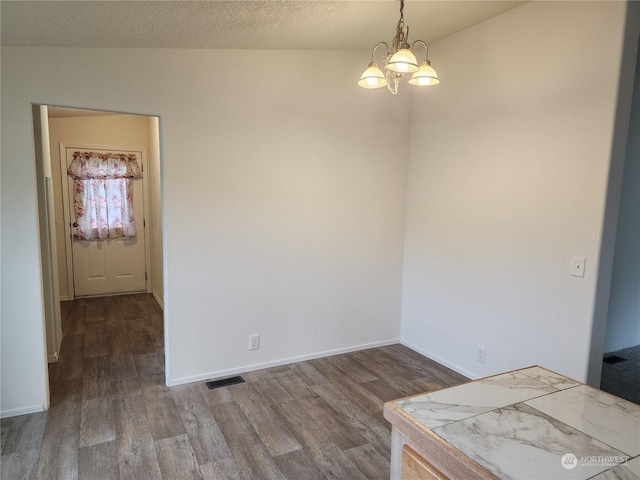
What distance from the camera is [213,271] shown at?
10.8ft

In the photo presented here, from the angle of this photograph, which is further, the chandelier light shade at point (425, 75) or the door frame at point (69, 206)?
the door frame at point (69, 206)

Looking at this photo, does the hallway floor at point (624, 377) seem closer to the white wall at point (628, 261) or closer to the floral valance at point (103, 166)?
the white wall at point (628, 261)

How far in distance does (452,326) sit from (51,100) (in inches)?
135

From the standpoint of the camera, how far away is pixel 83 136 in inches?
214

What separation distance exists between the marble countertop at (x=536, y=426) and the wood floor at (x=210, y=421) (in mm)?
1250

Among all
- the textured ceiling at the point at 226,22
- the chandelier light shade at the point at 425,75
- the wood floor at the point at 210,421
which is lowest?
the wood floor at the point at 210,421

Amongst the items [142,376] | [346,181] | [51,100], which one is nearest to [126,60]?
[51,100]

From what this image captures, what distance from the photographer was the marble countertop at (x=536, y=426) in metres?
0.96

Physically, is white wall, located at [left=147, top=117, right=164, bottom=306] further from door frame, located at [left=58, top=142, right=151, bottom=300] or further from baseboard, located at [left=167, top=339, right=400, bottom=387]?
baseboard, located at [left=167, top=339, right=400, bottom=387]

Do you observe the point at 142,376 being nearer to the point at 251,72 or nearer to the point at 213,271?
the point at 213,271
